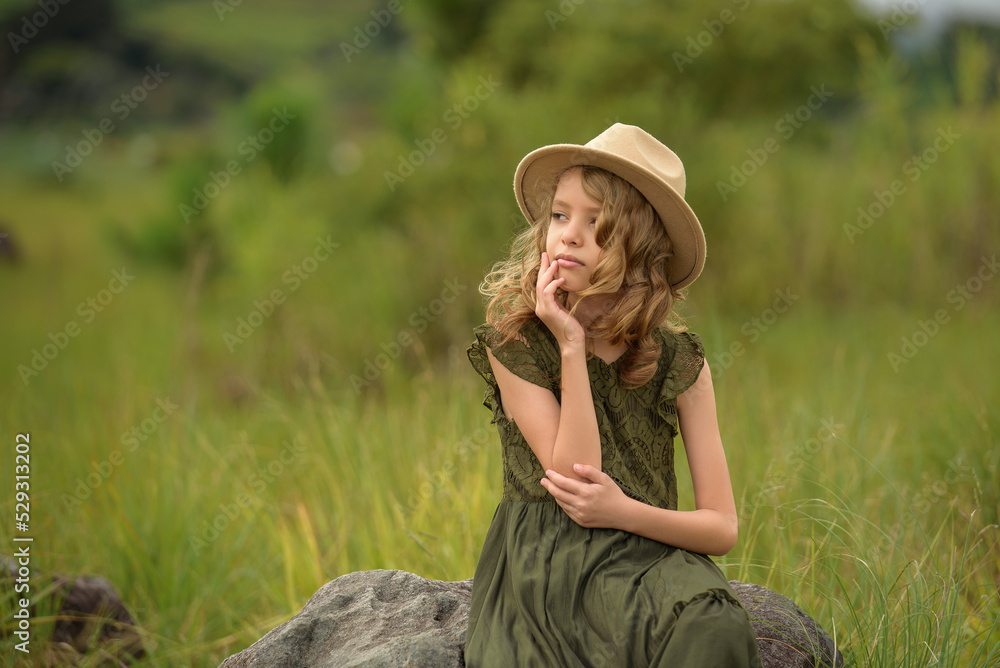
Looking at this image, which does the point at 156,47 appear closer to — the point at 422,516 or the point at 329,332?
the point at 329,332

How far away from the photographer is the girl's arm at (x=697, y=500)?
2.01m

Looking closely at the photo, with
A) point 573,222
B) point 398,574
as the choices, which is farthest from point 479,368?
point 398,574

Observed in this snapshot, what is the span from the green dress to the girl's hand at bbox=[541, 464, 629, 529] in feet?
0.23

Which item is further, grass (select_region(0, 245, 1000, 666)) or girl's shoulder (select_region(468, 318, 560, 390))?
grass (select_region(0, 245, 1000, 666))

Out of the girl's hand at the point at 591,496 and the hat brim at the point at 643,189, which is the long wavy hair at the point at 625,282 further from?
the girl's hand at the point at 591,496

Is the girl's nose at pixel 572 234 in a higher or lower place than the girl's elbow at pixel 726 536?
higher

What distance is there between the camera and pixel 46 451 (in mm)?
4312

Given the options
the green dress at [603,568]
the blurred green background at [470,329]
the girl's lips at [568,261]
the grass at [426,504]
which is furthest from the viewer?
the blurred green background at [470,329]

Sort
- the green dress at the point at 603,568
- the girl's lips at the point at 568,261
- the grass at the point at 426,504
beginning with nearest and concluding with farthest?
the green dress at the point at 603,568
the girl's lips at the point at 568,261
the grass at the point at 426,504

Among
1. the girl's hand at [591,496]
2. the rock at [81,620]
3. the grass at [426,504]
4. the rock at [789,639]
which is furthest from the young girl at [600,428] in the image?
the rock at [81,620]

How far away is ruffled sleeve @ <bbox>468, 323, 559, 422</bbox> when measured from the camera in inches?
83.5

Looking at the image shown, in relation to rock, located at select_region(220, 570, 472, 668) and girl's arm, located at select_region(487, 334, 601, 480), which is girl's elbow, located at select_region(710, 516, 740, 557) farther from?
rock, located at select_region(220, 570, 472, 668)

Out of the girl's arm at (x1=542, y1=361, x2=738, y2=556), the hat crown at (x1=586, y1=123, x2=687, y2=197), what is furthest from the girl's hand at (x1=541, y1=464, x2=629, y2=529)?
the hat crown at (x1=586, y1=123, x2=687, y2=197)

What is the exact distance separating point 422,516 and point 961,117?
6.36 metres
